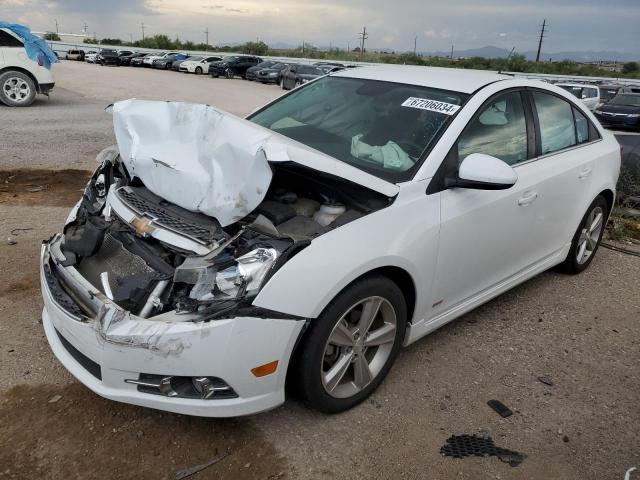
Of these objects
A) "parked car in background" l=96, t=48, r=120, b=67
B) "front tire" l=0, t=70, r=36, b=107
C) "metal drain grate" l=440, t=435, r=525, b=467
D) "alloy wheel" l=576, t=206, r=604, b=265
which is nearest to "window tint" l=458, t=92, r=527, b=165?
"alloy wheel" l=576, t=206, r=604, b=265

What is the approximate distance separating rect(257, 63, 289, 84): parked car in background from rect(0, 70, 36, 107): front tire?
18575mm

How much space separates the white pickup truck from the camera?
12.6m

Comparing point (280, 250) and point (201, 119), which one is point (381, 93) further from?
point (280, 250)

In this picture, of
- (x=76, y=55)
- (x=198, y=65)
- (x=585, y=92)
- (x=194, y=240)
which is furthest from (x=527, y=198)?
(x=76, y=55)

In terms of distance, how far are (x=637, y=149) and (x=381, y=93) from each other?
5265mm

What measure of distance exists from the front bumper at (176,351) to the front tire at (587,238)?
3.19m

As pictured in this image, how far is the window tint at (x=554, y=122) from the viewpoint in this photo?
3.86m

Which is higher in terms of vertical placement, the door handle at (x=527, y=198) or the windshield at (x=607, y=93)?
the door handle at (x=527, y=198)

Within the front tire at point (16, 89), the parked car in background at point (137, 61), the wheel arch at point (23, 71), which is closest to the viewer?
the wheel arch at point (23, 71)

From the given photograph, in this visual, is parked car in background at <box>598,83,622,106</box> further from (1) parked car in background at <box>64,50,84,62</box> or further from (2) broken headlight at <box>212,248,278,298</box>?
(1) parked car in background at <box>64,50,84,62</box>

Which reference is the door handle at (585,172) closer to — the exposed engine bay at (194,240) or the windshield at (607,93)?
the exposed engine bay at (194,240)

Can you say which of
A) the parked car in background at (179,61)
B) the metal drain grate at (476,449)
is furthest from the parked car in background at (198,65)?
the metal drain grate at (476,449)

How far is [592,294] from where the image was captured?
14.9 feet

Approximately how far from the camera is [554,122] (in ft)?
13.2
